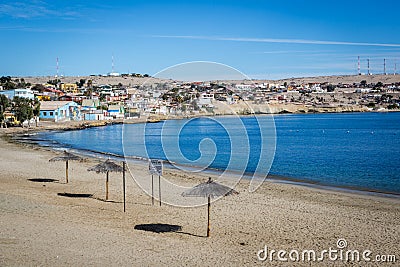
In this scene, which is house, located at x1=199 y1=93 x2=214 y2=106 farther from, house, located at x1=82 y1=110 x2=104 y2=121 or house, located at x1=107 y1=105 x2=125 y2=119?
house, located at x1=107 y1=105 x2=125 y2=119

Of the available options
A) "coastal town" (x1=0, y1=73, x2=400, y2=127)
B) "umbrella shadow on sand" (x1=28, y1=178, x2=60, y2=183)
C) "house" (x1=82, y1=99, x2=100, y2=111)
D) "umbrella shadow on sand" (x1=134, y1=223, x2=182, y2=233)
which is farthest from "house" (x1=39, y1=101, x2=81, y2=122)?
"umbrella shadow on sand" (x1=134, y1=223, x2=182, y2=233)

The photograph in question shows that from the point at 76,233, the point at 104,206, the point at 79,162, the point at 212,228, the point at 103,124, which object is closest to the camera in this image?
the point at 76,233

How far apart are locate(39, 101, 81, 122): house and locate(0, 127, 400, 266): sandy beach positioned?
66.3 metres

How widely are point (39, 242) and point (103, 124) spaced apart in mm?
81626

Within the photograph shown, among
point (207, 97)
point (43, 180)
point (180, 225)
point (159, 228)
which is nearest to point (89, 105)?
point (207, 97)

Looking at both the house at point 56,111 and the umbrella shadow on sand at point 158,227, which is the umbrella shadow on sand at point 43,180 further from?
the house at point 56,111

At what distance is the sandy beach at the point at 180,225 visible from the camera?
10.3 metres

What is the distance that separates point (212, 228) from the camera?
43.3 ft

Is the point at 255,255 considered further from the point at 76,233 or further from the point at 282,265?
the point at 76,233

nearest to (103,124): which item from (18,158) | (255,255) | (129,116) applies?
(129,116)

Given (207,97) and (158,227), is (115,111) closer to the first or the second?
(207,97)

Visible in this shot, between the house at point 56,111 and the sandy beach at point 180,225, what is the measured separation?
66.3m

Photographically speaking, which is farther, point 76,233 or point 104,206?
point 104,206

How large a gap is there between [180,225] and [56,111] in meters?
76.5
